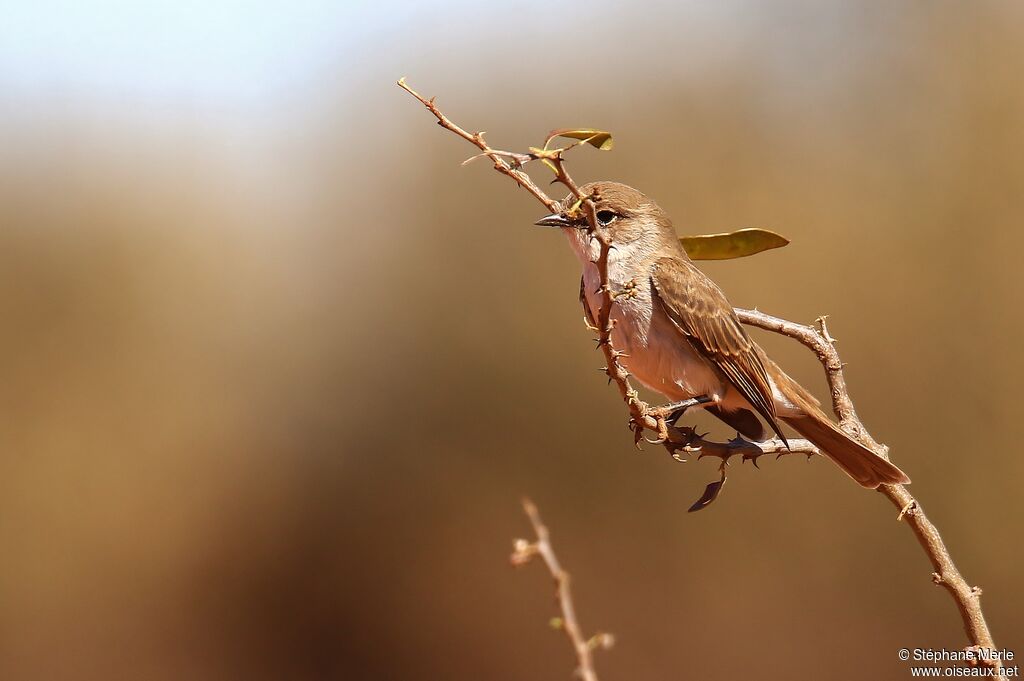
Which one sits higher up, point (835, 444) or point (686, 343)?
point (686, 343)

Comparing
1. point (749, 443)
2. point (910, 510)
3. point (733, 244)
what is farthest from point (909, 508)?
point (733, 244)

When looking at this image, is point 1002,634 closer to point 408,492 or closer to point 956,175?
point 956,175

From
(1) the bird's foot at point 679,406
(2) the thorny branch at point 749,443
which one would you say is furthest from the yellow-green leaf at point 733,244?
(1) the bird's foot at point 679,406

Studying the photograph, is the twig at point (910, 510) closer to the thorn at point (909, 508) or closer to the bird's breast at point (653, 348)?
the thorn at point (909, 508)

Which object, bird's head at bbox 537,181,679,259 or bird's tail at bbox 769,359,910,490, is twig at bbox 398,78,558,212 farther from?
bird's head at bbox 537,181,679,259

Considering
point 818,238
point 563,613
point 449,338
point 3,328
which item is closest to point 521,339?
point 449,338

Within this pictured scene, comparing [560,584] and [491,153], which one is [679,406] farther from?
[560,584]

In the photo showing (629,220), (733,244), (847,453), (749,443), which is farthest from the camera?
(629,220)
